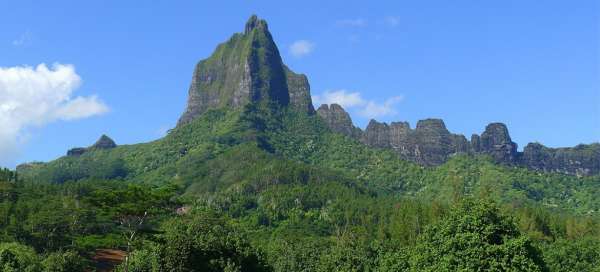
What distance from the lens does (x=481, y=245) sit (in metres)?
55.7

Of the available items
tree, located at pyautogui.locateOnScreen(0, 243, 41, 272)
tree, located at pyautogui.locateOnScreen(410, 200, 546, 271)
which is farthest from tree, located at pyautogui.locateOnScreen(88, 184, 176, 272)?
tree, located at pyautogui.locateOnScreen(410, 200, 546, 271)

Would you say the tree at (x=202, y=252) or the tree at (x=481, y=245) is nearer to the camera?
the tree at (x=202, y=252)

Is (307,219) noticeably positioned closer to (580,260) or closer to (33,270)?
(580,260)

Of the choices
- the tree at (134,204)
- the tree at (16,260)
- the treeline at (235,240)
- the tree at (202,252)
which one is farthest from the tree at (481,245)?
the tree at (16,260)

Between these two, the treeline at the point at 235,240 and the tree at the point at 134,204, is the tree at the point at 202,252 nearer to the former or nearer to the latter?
the treeline at the point at 235,240

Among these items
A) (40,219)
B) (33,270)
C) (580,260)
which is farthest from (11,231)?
(580,260)

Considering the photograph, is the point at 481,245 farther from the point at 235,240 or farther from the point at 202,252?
the point at 202,252

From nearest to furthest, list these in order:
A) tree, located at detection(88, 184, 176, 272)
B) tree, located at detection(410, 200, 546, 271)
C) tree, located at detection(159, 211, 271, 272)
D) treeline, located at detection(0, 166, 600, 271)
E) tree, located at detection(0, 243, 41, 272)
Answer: tree, located at detection(159, 211, 271, 272) < tree, located at detection(410, 200, 546, 271) < treeline, located at detection(0, 166, 600, 271) < tree, located at detection(88, 184, 176, 272) < tree, located at detection(0, 243, 41, 272)

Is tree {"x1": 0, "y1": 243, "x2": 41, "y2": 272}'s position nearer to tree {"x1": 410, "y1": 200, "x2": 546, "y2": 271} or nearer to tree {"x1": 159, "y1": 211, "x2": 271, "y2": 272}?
tree {"x1": 159, "y1": 211, "x2": 271, "y2": 272}

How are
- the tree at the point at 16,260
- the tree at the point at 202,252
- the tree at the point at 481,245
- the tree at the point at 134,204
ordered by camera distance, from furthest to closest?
the tree at the point at 16,260
the tree at the point at 134,204
the tree at the point at 481,245
the tree at the point at 202,252

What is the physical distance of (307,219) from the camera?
650ft

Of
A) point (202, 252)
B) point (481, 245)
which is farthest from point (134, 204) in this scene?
point (481, 245)

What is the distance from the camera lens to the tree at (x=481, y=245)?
5347 centimetres

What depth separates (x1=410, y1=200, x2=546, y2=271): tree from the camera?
53.5 meters
